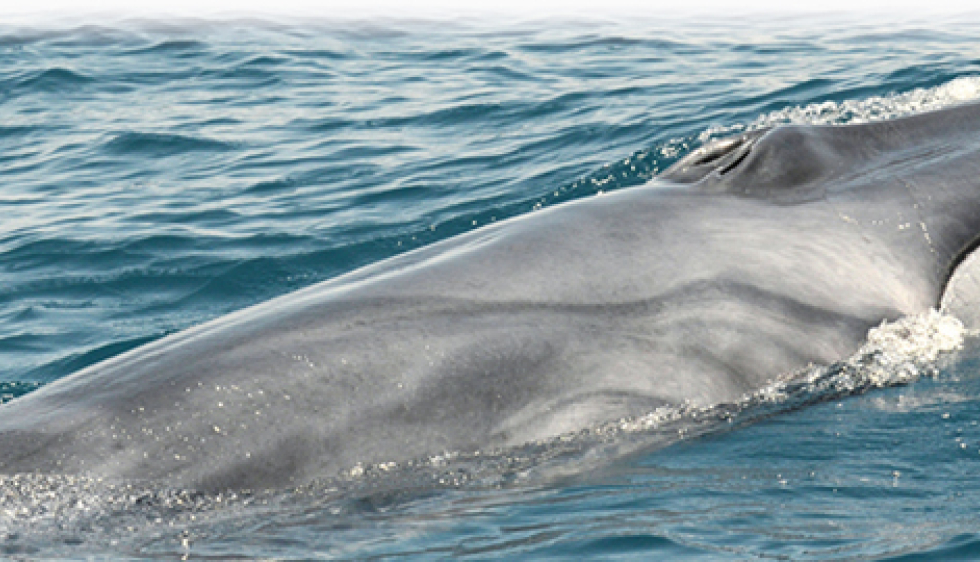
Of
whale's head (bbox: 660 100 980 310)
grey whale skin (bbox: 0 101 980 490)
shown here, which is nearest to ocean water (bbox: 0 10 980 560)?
grey whale skin (bbox: 0 101 980 490)

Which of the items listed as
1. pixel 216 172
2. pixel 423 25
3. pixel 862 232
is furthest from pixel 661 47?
pixel 862 232

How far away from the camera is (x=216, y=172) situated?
64.0 feet

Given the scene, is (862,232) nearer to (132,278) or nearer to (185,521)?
(185,521)

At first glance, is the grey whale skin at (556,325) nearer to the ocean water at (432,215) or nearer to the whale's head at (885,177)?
the whale's head at (885,177)

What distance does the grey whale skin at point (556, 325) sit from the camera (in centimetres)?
584

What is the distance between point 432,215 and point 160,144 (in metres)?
7.87

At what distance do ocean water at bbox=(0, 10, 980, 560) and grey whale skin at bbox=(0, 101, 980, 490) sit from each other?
7.3 inches

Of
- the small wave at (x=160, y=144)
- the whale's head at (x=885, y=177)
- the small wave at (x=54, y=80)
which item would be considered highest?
the whale's head at (x=885, y=177)

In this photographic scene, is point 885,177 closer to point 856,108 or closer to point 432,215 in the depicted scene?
point 432,215

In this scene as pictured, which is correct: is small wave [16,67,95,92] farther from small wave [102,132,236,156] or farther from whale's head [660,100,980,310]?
whale's head [660,100,980,310]

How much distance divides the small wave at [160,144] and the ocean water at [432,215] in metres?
0.07

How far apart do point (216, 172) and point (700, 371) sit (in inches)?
555

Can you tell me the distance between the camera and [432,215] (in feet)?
Answer: 51.1

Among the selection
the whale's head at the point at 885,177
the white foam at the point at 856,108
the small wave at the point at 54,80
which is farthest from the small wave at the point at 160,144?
the whale's head at the point at 885,177
